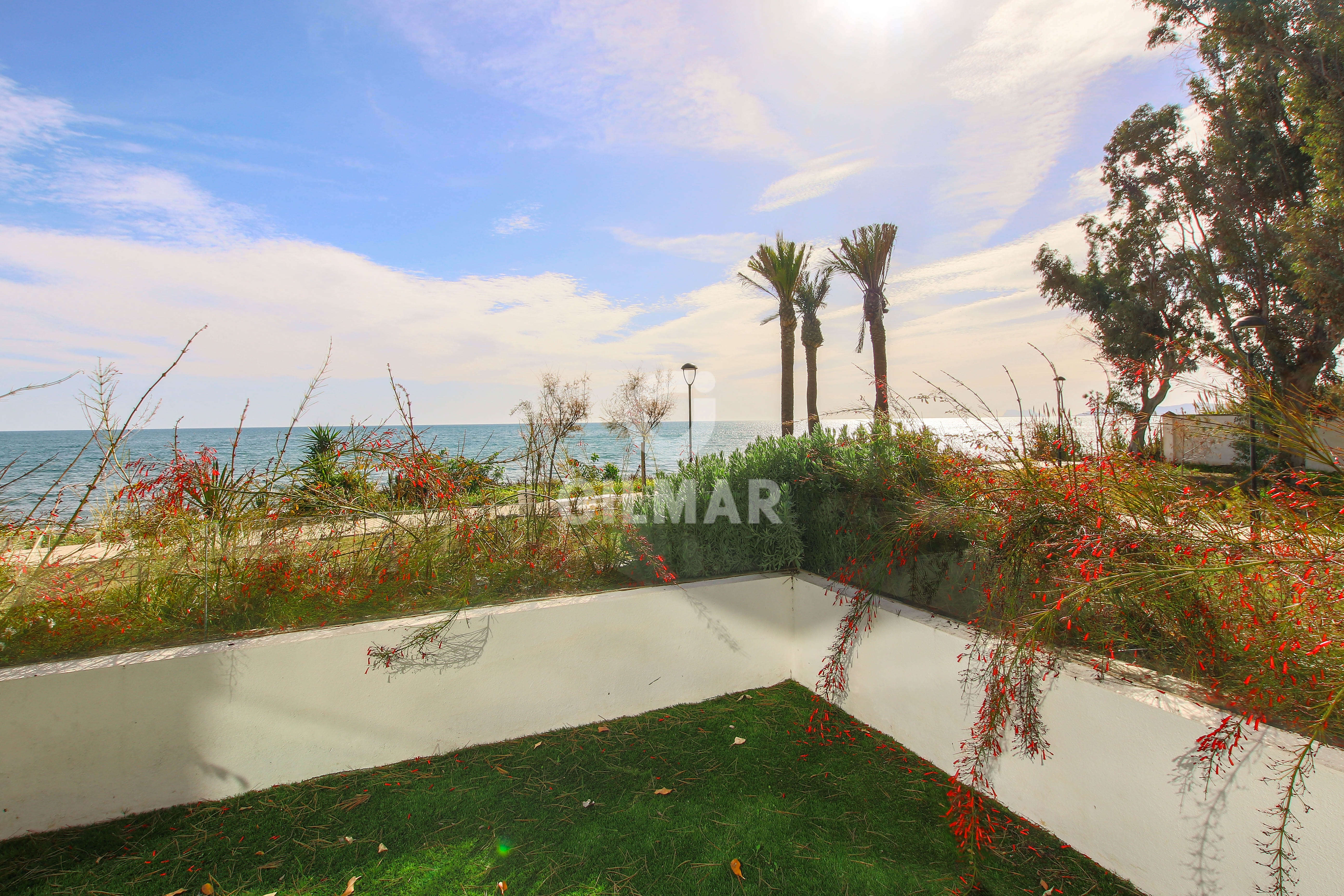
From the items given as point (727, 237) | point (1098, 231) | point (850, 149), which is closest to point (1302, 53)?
point (1098, 231)

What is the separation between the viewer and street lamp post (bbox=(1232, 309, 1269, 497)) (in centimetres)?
149

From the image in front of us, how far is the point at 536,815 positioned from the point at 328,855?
0.65 m

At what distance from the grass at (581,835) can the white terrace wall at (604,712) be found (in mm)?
109

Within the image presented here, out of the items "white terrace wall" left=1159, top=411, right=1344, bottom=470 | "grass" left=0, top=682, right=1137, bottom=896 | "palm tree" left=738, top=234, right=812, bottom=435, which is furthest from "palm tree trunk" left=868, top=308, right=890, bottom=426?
"grass" left=0, top=682, right=1137, bottom=896

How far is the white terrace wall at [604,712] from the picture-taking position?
1439 mm

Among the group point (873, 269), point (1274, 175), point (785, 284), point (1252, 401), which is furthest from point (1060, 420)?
point (1274, 175)

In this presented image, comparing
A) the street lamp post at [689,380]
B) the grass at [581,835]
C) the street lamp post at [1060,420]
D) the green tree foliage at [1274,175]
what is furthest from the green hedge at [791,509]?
the street lamp post at [689,380]

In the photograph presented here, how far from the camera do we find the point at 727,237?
7047mm

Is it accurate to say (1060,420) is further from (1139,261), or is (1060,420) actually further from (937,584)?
(1139,261)

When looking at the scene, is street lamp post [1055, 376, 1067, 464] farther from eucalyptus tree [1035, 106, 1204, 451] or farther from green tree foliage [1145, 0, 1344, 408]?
eucalyptus tree [1035, 106, 1204, 451]

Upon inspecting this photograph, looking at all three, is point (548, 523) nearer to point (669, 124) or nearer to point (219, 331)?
point (219, 331)

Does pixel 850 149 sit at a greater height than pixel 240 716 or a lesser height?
greater

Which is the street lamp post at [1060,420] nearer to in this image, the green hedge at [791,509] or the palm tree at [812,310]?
the green hedge at [791,509]

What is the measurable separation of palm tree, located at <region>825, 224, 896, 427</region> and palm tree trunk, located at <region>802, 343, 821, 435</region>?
1.53m
